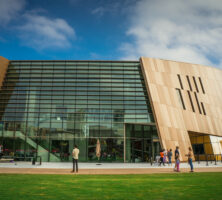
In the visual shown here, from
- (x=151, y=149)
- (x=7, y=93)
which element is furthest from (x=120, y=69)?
(x=7, y=93)

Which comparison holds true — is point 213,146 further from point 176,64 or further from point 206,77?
point 176,64

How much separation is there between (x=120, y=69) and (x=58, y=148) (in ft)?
42.4

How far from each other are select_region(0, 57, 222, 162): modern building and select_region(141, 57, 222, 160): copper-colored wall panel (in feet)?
0.39

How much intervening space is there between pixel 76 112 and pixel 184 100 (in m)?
13.7

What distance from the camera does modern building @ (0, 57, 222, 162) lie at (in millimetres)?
27438

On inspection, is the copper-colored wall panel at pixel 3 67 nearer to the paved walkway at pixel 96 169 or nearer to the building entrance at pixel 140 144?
the paved walkway at pixel 96 169

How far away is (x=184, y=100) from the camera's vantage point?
2922 cm

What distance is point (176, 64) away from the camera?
30.9m

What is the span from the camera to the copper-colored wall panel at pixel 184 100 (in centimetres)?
2702

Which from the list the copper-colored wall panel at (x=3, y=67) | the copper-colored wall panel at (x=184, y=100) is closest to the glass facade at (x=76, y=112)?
the copper-colored wall panel at (x=3, y=67)

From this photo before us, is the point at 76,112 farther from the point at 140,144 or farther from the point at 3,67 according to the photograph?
the point at 3,67

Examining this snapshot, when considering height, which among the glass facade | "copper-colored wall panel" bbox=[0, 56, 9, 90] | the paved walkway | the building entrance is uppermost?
"copper-colored wall panel" bbox=[0, 56, 9, 90]

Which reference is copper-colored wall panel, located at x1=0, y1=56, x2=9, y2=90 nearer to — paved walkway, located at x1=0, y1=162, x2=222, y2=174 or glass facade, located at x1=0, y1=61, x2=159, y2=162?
glass facade, located at x1=0, y1=61, x2=159, y2=162

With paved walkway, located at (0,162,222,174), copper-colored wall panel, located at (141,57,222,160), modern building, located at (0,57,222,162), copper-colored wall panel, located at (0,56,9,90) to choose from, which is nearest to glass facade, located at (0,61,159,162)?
modern building, located at (0,57,222,162)
